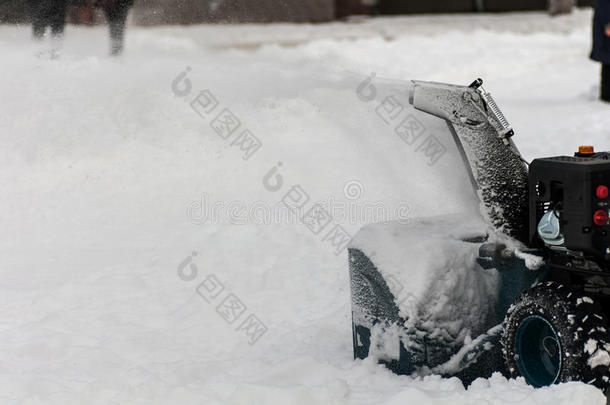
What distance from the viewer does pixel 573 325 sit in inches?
112

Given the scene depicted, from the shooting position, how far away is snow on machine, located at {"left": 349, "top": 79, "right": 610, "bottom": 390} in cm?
300

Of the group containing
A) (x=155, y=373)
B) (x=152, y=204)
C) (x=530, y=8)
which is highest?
(x=155, y=373)

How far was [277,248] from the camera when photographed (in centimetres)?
548

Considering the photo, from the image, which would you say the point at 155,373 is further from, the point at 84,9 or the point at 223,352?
the point at 84,9

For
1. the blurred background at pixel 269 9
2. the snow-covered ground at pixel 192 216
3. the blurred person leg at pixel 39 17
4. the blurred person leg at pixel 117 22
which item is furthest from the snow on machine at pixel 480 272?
the blurred background at pixel 269 9

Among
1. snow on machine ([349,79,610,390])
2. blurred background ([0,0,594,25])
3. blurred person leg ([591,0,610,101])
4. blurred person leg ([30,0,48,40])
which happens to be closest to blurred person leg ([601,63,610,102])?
blurred person leg ([591,0,610,101])

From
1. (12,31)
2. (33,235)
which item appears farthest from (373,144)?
(12,31)

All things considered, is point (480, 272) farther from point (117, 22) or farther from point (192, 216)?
point (117, 22)

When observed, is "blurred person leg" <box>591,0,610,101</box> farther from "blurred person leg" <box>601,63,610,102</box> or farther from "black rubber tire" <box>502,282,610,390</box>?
"black rubber tire" <box>502,282,610,390</box>

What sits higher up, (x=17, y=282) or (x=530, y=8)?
(x=17, y=282)

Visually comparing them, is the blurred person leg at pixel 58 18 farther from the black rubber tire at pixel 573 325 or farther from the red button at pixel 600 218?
the red button at pixel 600 218

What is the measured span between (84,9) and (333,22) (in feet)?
21.8

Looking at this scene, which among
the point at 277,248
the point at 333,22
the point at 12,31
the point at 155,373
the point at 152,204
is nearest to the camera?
the point at 155,373

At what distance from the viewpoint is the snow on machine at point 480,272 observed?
3.00 meters
